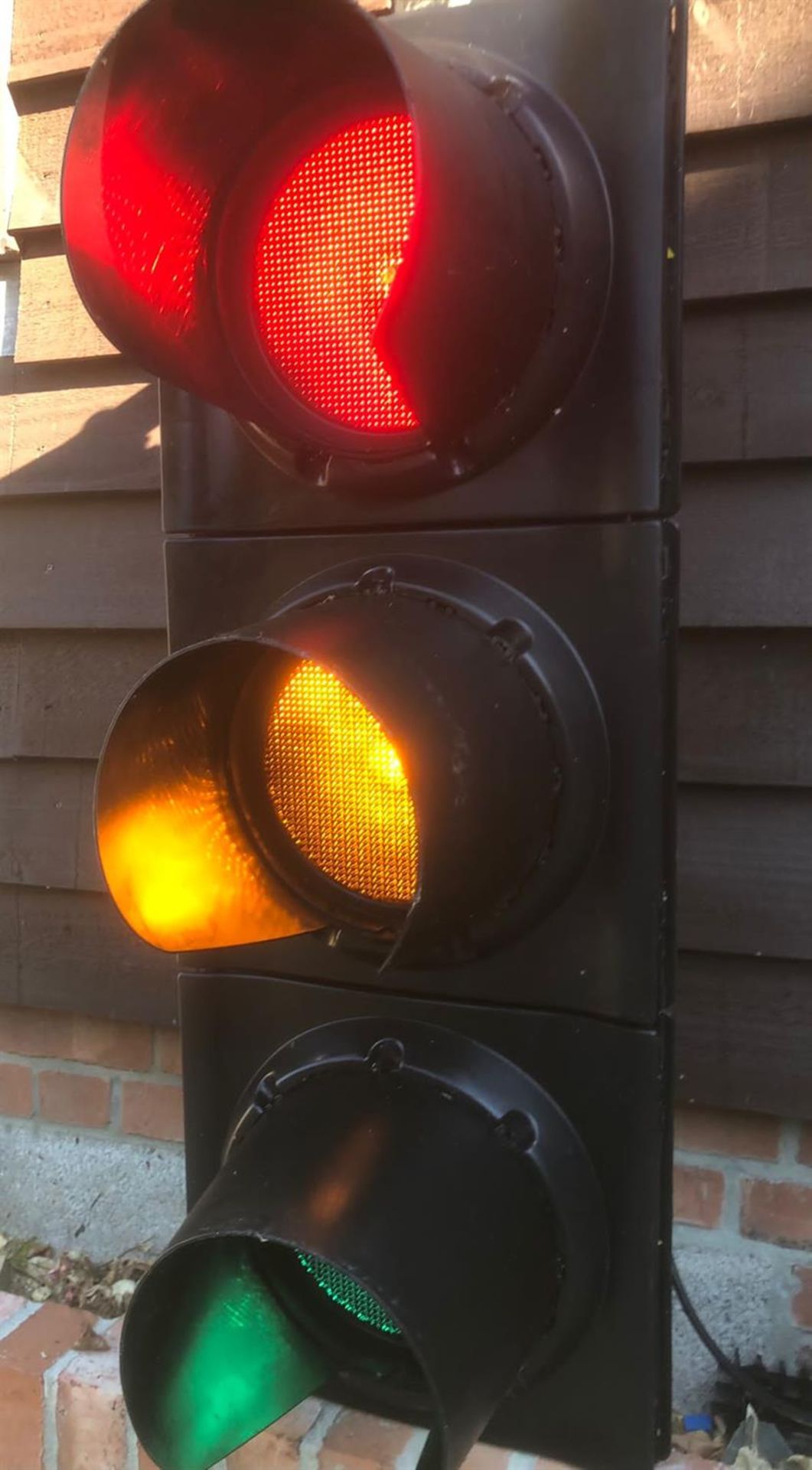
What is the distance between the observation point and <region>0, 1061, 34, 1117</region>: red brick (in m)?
1.51

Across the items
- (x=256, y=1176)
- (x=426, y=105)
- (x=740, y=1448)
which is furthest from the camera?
(x=740, y=1448)

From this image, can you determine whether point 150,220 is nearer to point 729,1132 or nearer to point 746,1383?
point 729,1132

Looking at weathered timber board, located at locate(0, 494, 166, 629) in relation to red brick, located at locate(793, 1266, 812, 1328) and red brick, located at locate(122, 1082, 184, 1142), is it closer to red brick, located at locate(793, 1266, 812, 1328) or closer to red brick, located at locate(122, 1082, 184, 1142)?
red brick, located at locate(122, 1082, 184, 1142)

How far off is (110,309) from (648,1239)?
2.24 ft

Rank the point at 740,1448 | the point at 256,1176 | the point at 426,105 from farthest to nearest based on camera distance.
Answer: the point at 740,1448 < the point at 256,1176 < the point at 426,105

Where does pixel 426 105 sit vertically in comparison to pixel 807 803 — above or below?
above

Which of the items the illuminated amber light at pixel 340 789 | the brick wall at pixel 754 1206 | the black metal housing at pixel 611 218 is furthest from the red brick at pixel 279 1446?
the black metal housing at pixel 611 218

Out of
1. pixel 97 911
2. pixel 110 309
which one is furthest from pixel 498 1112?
pixel 97 911

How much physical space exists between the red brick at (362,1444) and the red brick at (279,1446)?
0.08 ft

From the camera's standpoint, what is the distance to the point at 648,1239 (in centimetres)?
70

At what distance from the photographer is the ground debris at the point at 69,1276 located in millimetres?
1366

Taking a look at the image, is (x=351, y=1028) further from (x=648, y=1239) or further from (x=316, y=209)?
(x=316, y=209)

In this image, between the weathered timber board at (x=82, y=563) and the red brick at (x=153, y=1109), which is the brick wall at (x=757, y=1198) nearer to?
the red brick at (x=153, y=1109)

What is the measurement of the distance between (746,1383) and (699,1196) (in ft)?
0.59
